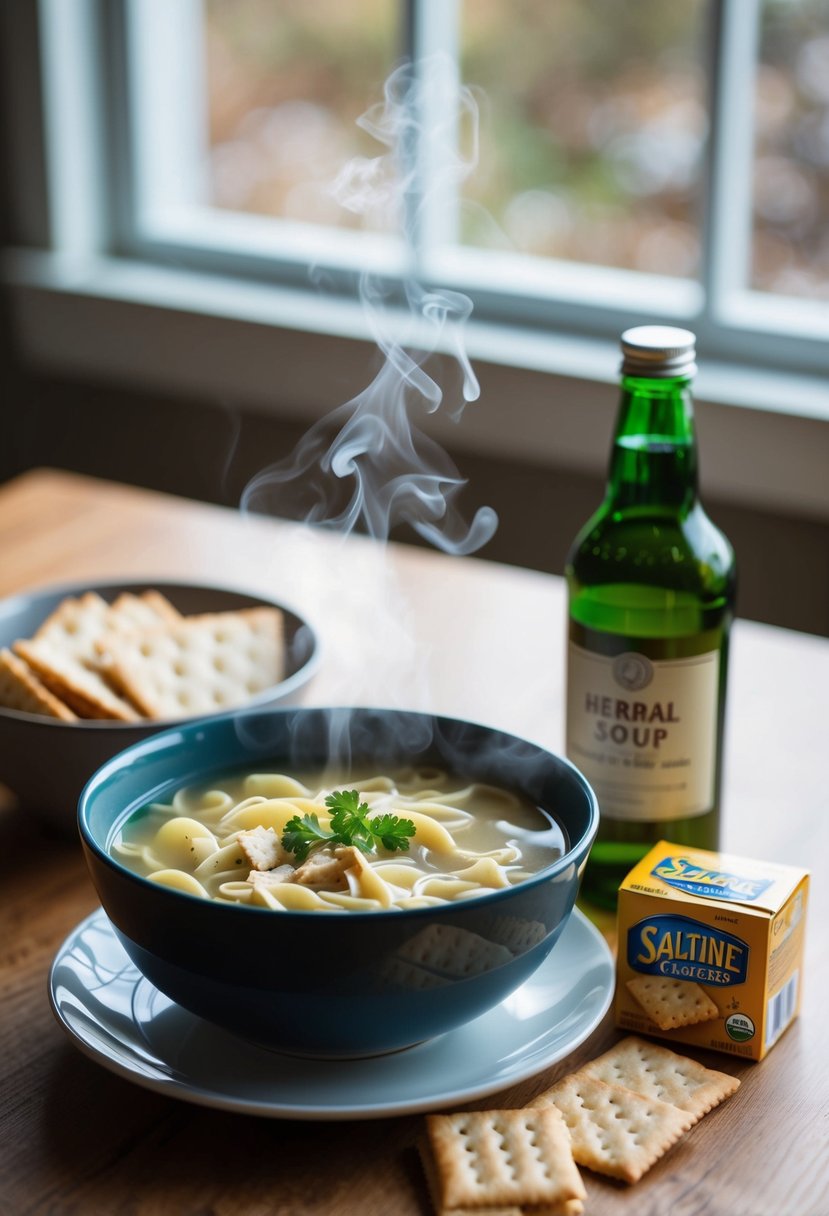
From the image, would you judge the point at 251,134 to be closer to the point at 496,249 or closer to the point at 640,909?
the point at 496,249

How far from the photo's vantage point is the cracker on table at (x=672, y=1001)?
873 mm

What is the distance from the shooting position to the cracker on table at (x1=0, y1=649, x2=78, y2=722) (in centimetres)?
108

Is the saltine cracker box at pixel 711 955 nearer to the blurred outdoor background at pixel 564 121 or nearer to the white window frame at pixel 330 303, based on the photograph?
the white window frame at pixel 330 303

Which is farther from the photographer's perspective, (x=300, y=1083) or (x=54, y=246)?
(x=54, y=246)

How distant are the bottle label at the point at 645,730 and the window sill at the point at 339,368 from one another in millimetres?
1494

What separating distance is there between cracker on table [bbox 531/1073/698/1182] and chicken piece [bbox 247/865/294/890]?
19 cm

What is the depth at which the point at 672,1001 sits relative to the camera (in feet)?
2.89

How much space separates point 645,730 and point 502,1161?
0.32 metres

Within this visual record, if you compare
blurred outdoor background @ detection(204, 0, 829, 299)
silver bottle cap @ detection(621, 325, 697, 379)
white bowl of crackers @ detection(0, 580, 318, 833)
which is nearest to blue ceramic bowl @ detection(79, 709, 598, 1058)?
white bowl of crackers @ detection(0, 580, 318, 833)

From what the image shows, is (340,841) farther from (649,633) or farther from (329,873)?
(649,633)

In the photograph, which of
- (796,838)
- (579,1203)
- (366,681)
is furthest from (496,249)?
(579,1203)

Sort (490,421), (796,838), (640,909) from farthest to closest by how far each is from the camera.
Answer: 1. (490,421)
2. (796,838)
3. (640,909)

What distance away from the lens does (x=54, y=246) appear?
316 centimetres

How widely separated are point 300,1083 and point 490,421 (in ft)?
6.51
